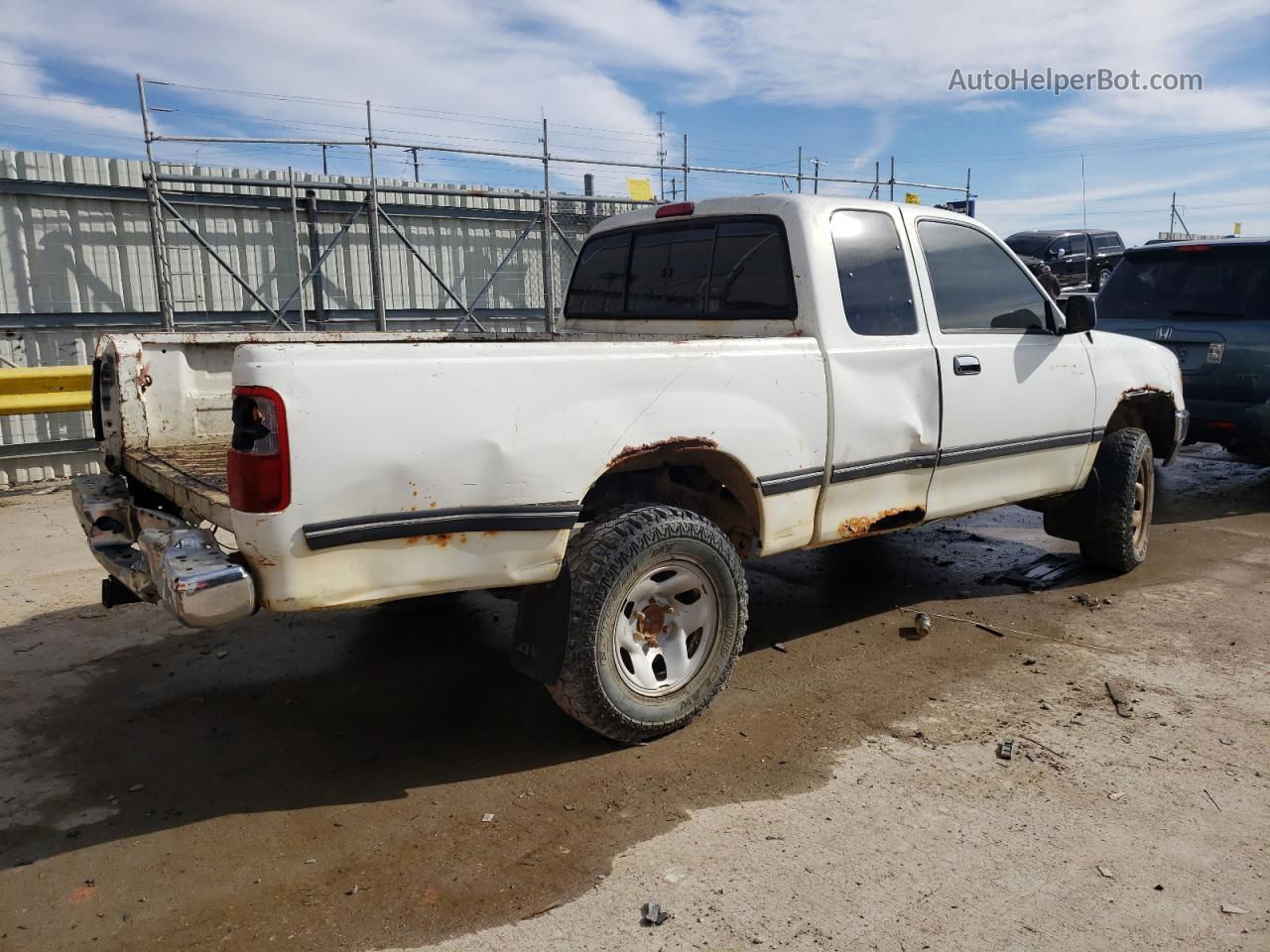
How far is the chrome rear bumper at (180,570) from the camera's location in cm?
276

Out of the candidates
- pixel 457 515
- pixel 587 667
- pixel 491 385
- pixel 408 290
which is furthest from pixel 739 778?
pixel 408 290

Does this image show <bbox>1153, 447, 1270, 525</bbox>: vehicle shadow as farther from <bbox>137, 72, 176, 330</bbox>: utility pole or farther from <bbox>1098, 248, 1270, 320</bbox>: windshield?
<bbox>137, 72, 176, 330</bbox>: utility pole

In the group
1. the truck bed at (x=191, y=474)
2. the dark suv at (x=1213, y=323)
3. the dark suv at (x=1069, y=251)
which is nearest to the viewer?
the truck bed at (x=191, y=474)

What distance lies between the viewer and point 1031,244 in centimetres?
1969

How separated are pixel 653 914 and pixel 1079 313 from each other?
146 inches

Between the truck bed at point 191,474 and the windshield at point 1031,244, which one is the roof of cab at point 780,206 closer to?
the truck bed at point 191,474

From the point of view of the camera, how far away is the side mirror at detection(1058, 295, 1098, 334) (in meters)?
4.86

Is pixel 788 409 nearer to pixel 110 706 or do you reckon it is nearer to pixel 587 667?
pixel 587 667

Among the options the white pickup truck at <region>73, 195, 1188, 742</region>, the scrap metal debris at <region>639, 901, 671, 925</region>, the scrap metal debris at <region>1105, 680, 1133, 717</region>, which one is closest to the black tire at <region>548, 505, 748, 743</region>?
the white pickup truck at <region>73, 195, 1188, 742</region>

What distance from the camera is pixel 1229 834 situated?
298 centimetres

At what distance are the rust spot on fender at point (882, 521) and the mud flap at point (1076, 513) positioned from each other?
1.61 m

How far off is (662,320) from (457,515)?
194cm

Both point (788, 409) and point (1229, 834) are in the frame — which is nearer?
point (1229, 834)

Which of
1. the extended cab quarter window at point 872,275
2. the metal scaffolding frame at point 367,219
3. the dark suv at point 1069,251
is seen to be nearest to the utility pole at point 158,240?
the metal scaffolding frame at point 367,219
